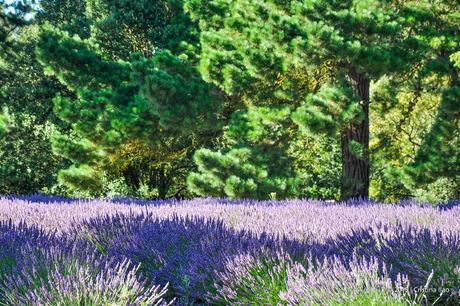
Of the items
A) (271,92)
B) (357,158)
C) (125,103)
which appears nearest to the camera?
(357,158)

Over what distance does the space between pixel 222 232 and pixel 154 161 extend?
1297cm

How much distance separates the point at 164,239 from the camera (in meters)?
4.43

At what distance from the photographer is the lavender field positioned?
3014 mm

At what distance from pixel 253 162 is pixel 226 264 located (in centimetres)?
824

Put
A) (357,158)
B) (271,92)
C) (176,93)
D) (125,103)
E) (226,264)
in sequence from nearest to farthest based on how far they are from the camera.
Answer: (226,264)
(357,158)
(176,93)
(271,92)
(125,103)

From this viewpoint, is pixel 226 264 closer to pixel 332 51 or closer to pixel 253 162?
pixel 332 51

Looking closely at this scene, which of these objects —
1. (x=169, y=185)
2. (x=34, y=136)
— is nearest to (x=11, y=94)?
(x=34, y=136)

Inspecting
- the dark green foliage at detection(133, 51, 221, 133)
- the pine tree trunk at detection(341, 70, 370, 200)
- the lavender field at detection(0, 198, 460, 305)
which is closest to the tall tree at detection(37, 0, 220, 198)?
the dark green foliage at detection(133, 51, 221, 133)

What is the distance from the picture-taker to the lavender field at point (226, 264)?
301cm

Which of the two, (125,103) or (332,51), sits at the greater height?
(332,51)

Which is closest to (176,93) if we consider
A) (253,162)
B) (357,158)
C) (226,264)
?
(253,162)

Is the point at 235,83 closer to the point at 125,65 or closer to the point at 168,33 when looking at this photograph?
the point at 125,65

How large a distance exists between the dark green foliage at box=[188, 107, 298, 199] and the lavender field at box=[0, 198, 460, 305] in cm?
592

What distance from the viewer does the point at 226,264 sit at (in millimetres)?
3707
